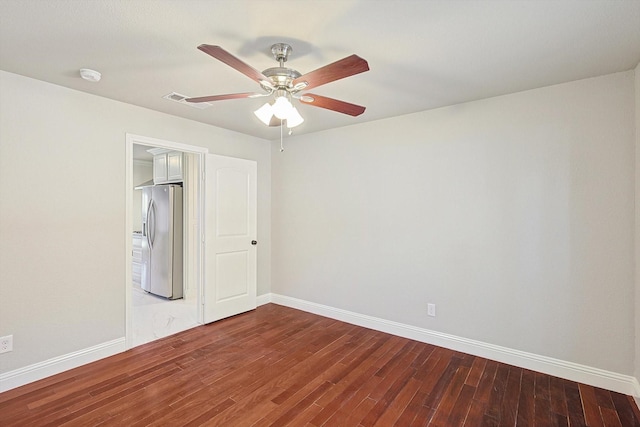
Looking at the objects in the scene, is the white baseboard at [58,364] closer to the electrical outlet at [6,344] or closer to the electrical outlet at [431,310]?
the electrical outlet at [6,344]

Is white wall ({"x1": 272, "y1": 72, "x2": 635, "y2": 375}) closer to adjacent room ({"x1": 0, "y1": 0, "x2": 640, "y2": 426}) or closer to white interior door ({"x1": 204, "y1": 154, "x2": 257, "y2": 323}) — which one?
adjacent room ({"x1": 0, "y1": 0, "x2": 640, "y2": 426})

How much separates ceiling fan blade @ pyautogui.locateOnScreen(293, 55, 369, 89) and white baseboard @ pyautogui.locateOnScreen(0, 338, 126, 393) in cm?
299

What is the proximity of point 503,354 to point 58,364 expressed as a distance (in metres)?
3.94

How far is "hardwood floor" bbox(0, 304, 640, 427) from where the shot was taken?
6.83ft

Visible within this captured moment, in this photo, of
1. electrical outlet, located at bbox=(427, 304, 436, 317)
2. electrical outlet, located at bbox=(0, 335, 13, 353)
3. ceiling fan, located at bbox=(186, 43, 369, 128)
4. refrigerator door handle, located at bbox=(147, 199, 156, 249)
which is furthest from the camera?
refrigerator door handle, located at bbox=(147, 199, 156, 249)

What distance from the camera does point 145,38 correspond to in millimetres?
1914

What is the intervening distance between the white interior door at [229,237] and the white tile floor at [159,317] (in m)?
0.39

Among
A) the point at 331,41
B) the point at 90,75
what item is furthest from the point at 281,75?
the point at 90,75

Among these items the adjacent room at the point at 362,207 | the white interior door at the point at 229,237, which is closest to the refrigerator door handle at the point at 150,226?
the adjacent room at the point at 362,207

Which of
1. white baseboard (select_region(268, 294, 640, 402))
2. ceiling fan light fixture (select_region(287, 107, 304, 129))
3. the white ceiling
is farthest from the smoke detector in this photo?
white baseboard (select_region(268, 294, 640, 402))

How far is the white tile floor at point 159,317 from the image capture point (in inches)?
137

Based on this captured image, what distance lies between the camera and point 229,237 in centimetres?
405

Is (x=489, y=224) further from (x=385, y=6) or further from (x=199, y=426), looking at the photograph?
(x=199, y=426)

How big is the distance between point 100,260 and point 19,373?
100 cm
